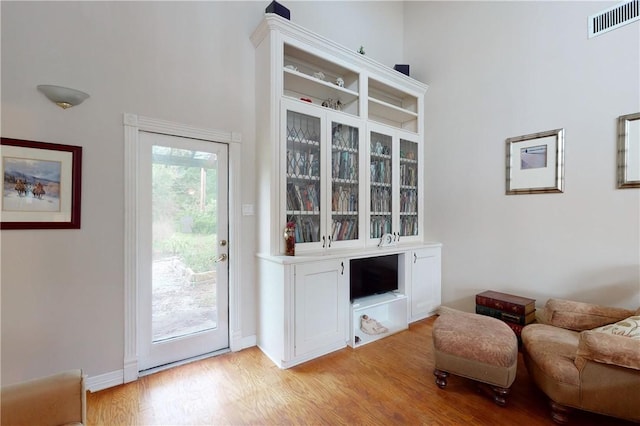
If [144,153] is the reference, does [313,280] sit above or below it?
below

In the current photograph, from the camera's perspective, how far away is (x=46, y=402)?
111 centimetres

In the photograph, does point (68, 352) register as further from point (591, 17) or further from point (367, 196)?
point (591, 17)

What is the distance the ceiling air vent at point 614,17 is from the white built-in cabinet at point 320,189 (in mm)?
1625

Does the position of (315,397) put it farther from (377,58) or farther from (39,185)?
(377,58)

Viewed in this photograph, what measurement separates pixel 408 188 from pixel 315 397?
8.33ft

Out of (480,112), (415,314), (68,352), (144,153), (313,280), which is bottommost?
(415,314)

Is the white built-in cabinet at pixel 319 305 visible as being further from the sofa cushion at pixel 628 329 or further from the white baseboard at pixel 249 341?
the sofa cushion at pixel 628 329

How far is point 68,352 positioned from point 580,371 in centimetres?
326

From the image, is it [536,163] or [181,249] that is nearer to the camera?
[181,249]

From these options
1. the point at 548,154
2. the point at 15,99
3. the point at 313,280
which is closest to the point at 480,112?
the point at 548,154

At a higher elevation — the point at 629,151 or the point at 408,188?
the point at 629,151

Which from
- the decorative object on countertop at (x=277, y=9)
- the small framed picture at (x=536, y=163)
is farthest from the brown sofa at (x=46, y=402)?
the small framed picture at (x=536, y=163)

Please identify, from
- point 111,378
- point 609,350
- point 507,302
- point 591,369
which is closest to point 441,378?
point 591,369

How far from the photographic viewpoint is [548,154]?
2.65 metres
